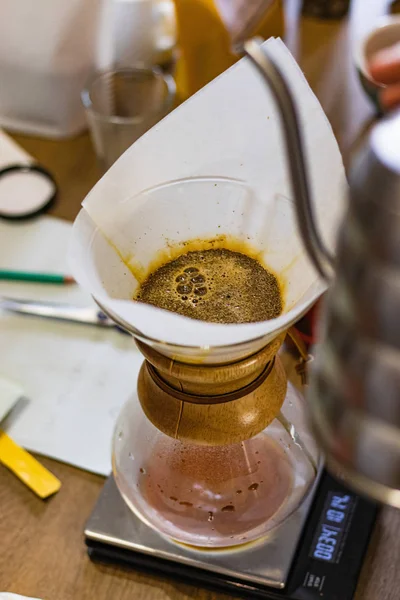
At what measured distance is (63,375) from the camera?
2.25ft

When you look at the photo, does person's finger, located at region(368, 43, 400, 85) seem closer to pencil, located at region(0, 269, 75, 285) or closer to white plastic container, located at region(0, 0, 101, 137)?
pencil, located at region(0, 269, 75, 285)

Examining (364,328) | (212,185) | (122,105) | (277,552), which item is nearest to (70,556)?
(277,552)

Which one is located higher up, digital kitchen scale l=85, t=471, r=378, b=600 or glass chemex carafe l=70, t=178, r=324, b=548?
glass chemex carafe l=70, t=178, r=324, b=548

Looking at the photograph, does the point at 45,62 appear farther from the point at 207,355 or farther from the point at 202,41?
the point at 207,355

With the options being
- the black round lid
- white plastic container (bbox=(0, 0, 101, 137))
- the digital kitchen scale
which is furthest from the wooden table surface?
white plastic container (bbox=(0, 0, 101, 137))

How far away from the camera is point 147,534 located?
21.1 inches

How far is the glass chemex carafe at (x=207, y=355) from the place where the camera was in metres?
0.43

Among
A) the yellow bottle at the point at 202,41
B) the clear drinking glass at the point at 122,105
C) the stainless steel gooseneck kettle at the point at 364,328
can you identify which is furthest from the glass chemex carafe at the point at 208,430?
the yellow bottle at the point at 202,41

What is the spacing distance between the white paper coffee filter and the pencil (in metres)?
0.29

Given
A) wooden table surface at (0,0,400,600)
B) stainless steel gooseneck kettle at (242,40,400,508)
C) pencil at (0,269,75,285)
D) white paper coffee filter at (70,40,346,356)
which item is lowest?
Result: wooden table surface at (0,0,400,600)

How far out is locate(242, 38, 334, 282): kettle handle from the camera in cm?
27

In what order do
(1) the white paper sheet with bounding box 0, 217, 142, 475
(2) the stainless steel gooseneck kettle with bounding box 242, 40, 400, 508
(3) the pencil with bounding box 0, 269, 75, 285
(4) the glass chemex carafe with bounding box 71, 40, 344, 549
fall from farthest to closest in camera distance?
(3) the pencil with bounding box 0, 269, 75, 285 → (1) the white paper sheet with bounding box 0, 217, 142, 475 → (4) the glass chemex carafe with bounding box 71, 40, 344, 549 → (2) the stainless steel gooseneck kettle with bounding box 242, 40, 400, 508

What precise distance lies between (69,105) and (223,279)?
546 millimetres

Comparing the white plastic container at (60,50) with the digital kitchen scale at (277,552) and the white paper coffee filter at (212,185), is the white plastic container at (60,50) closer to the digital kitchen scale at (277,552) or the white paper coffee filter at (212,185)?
the white paper coffee filter at (212,185)
